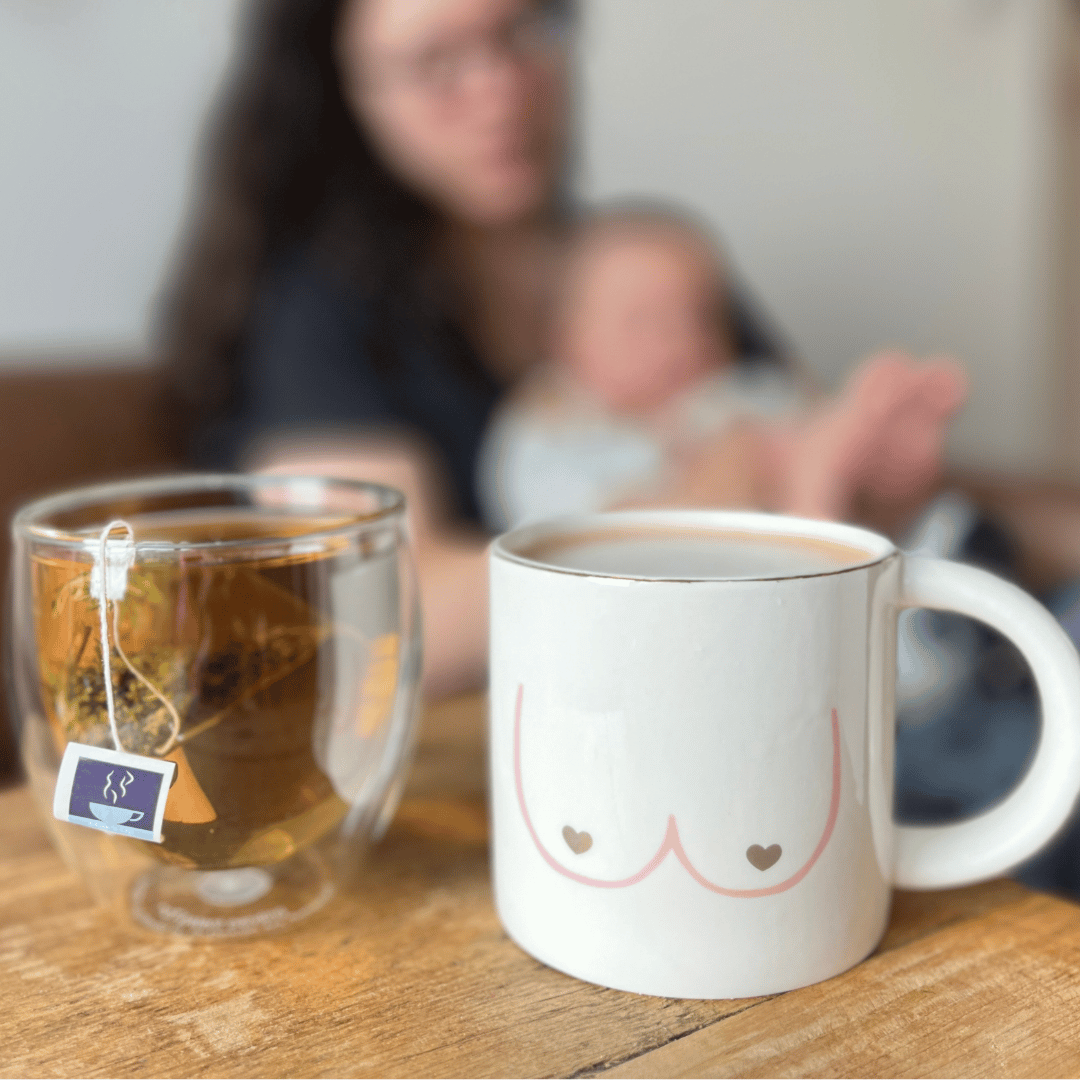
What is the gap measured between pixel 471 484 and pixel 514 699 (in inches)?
34.2

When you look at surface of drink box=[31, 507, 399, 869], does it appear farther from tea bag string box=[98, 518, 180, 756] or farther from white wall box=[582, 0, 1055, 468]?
white wall box=[582, 0, 1055, 468]

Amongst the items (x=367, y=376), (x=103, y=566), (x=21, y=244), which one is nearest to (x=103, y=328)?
(x=21, y=244)

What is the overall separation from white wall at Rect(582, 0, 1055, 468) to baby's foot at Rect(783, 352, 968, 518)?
2.85 feet

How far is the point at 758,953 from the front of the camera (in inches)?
11.9

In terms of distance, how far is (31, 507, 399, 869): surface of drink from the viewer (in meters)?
0.32

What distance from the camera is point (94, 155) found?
1.25 meters

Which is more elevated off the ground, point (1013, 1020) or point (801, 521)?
point (801, 521)

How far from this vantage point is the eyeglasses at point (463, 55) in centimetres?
111

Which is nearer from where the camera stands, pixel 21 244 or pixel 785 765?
pixel 785 765

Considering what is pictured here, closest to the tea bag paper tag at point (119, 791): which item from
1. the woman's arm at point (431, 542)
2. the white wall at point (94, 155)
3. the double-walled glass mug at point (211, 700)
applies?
the double-walled glass mug at point (211, 700)

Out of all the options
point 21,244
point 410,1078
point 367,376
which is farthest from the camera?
point 21,244

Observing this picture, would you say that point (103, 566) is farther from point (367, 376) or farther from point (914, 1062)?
point (367, 376)

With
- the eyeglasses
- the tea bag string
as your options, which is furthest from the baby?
the tea bag string

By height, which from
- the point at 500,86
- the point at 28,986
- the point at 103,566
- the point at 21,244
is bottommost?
the point at 28,986
